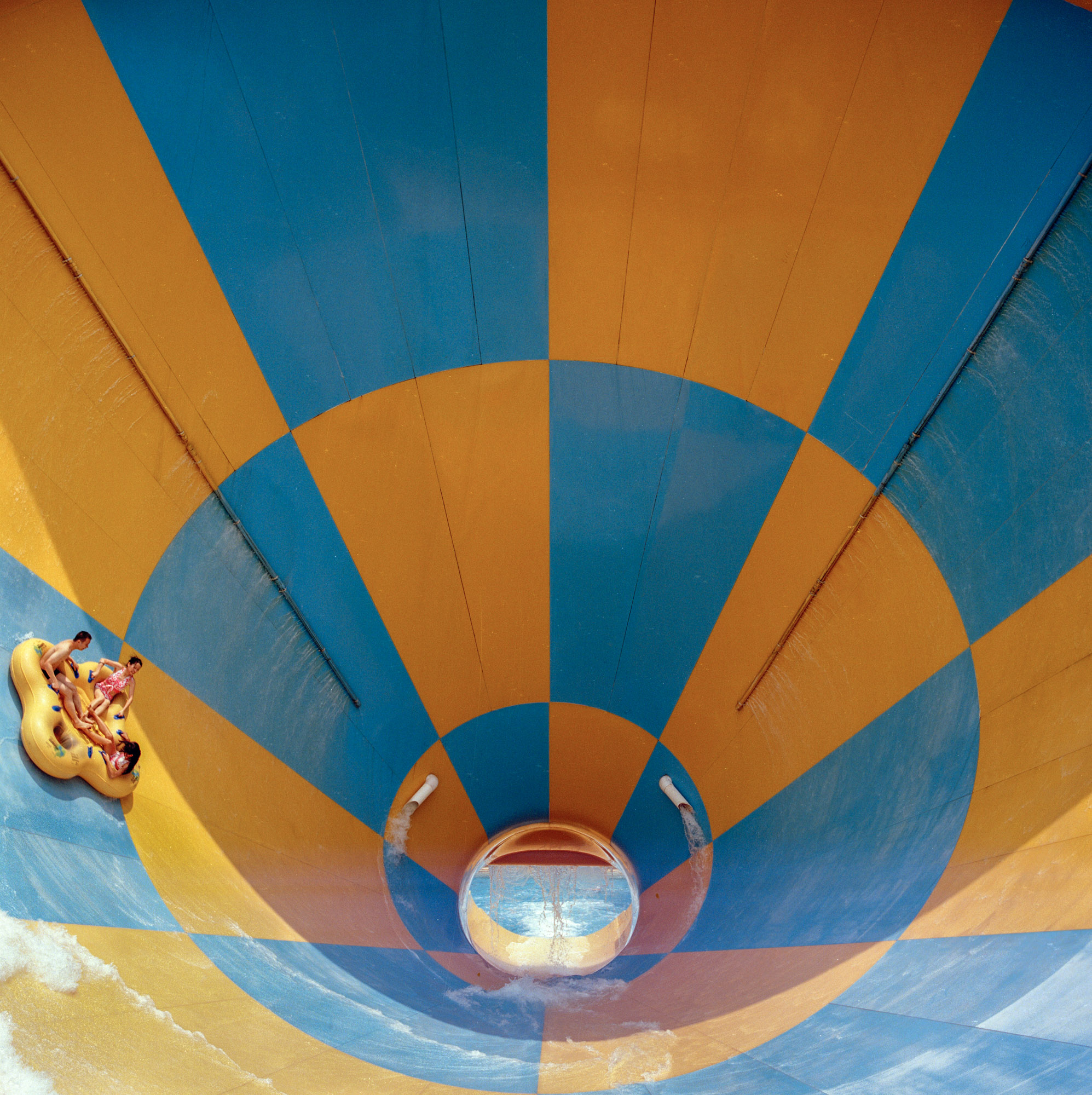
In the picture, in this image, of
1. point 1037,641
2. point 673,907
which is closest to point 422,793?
point 673,907

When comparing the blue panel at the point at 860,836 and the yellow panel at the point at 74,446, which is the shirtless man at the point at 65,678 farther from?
the blue panel at the point at 860,836

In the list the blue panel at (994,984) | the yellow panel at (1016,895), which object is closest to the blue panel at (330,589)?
the blue panel at (994,984)

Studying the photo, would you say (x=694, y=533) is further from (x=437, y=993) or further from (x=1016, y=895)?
(x=437, y=993)

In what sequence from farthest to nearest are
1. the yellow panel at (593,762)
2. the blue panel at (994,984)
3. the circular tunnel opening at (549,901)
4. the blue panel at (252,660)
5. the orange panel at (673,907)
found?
the circular tunnel opening at (549,901) → the yellow panel at (593,762) → the orange panel at (673,907) → the blue panel at (252,660) → the blue panel at (994,984)

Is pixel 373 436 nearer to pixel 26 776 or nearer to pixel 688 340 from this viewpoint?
pixel 688 340

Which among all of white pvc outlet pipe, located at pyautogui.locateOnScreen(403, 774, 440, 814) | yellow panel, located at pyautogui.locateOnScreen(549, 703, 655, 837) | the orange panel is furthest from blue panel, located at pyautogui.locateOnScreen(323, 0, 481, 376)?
the orange panel

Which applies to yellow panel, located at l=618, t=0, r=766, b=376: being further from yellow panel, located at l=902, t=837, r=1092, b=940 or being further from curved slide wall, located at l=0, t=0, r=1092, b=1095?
yellow panel, located at l=902, t=837, r=1092, b=940
